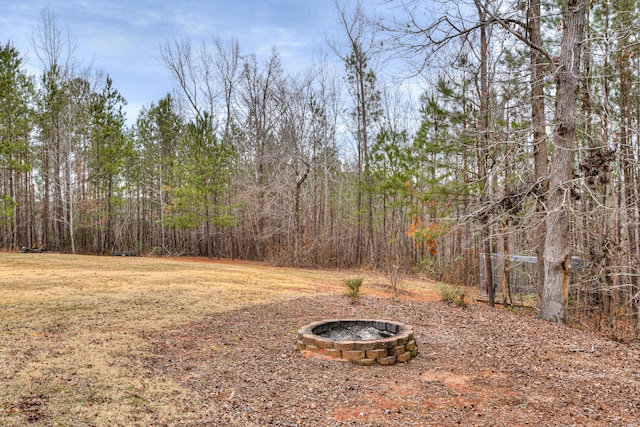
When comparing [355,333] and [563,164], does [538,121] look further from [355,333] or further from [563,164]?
[355,333]

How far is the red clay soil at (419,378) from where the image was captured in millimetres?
3406

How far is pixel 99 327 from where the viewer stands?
18.7 feet

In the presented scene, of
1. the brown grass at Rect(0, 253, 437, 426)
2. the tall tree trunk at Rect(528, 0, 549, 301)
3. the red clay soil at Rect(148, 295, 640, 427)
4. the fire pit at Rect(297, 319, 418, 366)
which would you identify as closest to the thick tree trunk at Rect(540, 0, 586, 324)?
the tall tree trunk at Rect(528, 0, 549, 301)

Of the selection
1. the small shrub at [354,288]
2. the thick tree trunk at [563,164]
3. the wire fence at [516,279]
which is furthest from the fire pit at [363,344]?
the wire fence at [516,279]

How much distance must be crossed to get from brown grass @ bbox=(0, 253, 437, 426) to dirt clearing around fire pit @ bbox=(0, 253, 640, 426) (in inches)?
0.8

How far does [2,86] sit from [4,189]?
770cm

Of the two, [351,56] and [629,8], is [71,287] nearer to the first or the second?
[629,8]

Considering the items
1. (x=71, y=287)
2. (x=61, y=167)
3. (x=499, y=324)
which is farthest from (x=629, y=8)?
(x=61, y=167)

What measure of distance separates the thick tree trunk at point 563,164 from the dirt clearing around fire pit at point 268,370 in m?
0.63

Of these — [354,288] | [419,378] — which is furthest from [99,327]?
[354,288]

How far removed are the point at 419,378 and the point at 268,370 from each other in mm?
1521

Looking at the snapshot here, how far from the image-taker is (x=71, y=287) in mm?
8445

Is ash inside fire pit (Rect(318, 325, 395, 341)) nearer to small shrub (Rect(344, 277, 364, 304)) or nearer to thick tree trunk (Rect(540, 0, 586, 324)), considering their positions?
small shrub (Rect(344, 277, 364, 304))

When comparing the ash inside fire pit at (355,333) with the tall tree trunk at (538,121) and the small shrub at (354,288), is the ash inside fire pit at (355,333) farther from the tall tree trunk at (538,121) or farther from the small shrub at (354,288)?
the tall tree trunk at (538,121)
